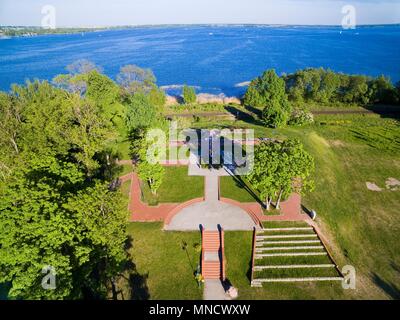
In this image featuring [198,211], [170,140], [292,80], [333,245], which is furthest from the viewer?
[292,80]

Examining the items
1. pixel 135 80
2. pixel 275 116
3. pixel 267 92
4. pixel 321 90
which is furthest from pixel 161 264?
pixel 321 90

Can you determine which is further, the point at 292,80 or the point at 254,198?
the point at 292,80

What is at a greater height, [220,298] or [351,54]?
[351,54]

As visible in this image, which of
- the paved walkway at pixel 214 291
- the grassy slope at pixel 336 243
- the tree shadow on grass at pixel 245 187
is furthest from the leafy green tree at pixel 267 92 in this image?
the paved walkway at pixel 214 291

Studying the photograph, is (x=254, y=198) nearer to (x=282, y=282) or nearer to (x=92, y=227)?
(x=282, y=282)

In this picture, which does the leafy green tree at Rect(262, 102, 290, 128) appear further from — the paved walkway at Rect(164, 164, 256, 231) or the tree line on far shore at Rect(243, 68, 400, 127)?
the paved walkway at Rect(164, 164, 256, 231)

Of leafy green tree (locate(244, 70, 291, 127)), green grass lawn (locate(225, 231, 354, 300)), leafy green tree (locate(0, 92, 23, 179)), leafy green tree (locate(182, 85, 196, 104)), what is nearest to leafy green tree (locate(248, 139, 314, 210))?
green grass lawn (locate(225, 231, 354, 300))

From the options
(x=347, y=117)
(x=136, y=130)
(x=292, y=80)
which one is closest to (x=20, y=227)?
(x=136, y=130)
